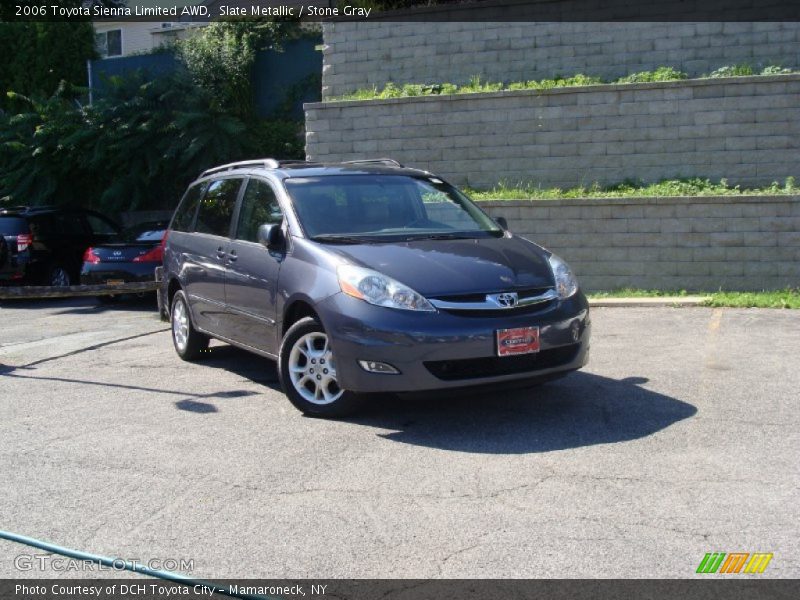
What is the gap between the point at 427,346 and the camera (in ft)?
19.7

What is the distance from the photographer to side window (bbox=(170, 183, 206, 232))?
9.20m

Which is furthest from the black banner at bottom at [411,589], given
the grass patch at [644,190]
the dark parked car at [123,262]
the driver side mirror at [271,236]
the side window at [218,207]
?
the dark parked car at [123,262]

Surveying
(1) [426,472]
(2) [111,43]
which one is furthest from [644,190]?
(2) [111,43]

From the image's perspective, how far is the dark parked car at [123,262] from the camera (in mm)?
14188

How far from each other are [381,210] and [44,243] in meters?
10.4

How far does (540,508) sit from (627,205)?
26.8 ft

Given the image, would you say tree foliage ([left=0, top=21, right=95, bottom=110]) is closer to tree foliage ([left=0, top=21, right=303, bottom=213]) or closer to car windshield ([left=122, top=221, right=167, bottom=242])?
tree foliage ([left=0, top=21, right=303, bottom=213])

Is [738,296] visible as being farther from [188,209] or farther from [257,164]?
[188,209]

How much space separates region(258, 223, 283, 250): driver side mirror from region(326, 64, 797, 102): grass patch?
8103 millimetres

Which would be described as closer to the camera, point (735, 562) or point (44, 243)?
point (735, 562)

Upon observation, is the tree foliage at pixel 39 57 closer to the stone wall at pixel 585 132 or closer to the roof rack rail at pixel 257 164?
the stone wall at pixel 585 132

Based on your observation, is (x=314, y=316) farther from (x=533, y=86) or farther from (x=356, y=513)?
(x=533, y=86)

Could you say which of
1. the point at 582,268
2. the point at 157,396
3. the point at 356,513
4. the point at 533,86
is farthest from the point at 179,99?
the point at 356,513

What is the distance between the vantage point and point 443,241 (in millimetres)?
7012
